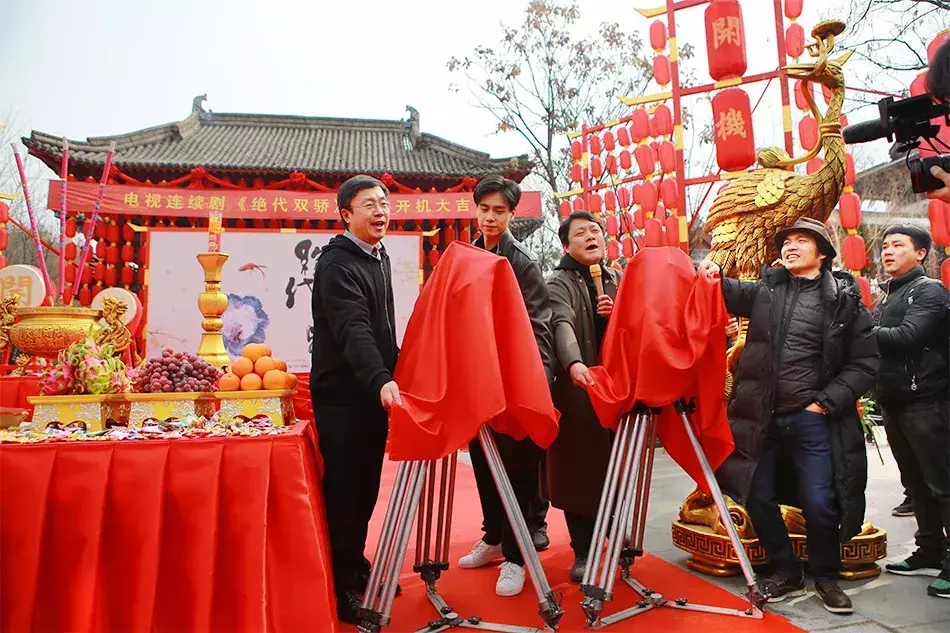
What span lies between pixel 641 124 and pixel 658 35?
127 centimetres

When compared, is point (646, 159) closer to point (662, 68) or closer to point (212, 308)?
point (662, 68)

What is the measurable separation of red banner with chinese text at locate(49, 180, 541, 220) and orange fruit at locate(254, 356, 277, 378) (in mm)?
7561

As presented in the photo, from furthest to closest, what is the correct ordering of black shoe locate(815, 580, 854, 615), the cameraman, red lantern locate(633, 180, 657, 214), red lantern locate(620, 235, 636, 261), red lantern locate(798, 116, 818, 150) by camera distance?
red lantern locate(620, 235, 636, 261)
red lantern locate(633, 180, 657, 214)
red lantern locate(798, 116, 818, 150)
black shoe locate(815, 580, 854, 615)
the cameraman

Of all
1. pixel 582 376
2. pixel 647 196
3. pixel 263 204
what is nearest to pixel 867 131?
pixel 582 376

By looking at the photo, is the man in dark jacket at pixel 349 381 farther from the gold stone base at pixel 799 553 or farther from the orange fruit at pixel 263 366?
the gold stone base at pixel 799 553

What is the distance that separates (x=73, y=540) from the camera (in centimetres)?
184

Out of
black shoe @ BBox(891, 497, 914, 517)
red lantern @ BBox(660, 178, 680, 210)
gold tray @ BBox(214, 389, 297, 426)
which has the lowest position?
black shoe @ BBox(891, 497, 914, 517)

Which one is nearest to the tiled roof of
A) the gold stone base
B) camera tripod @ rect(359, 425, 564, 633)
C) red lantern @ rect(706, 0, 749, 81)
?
red lantern @ rect(706, 0, 749, 81)

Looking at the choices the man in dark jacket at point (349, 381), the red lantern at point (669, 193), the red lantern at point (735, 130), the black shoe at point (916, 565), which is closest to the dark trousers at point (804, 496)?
the black shoe at point (916, 565)

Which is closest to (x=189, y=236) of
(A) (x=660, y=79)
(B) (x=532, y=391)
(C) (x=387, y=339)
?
(A) (x=660, y=79)

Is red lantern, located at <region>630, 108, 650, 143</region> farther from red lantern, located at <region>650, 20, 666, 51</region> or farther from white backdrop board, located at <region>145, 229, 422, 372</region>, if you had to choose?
white backdrop board, located at <region>145, 229, 422, 372</region>

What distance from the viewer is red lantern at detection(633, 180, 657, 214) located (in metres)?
9.26

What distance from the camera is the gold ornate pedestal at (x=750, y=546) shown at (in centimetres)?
255

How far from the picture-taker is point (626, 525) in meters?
2.20
